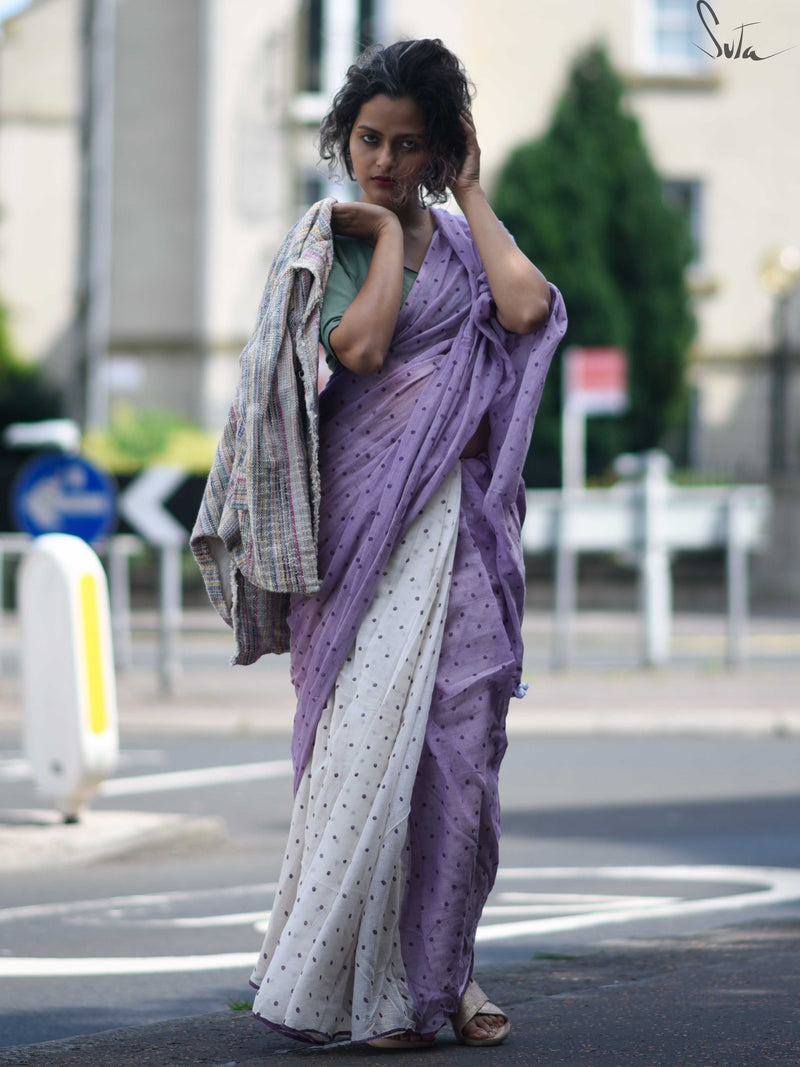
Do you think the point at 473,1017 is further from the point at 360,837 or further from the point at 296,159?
the point at 296,159

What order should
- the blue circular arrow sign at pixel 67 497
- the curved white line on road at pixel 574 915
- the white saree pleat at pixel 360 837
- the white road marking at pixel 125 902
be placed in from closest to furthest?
the white saree pleat at pixel 360 837
the curved white line on road at pixel 574 915
the white road marking at pixel 125 902
the blue circular arrow sign at pixel 67 497

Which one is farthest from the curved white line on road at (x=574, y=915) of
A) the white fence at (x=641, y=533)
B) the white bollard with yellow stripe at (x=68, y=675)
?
the white fence at (x=641, y=533)

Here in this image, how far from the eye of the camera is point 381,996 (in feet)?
12.6

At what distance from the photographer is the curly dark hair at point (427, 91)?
410 cm

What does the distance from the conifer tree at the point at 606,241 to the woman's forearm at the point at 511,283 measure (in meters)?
23.2

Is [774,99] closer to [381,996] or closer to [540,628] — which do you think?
[540,628]

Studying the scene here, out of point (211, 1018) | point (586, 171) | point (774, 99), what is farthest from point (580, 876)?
point (774, 99)

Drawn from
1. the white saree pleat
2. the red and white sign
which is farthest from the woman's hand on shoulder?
the red and white sign

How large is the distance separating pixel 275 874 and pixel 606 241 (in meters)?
21.9

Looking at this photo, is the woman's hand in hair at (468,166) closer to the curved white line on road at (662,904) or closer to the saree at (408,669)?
the saree at (408,669)

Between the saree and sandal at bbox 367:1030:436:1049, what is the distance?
29 mm

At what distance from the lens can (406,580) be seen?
3947 millimetres

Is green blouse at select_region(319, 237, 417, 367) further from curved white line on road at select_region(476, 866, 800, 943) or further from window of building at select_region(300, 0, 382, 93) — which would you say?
window of building at select_region(300, 0, 382, 93)

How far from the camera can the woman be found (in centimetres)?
383
